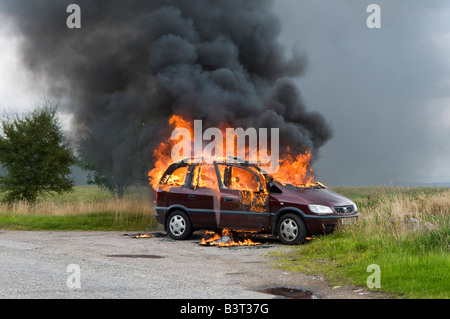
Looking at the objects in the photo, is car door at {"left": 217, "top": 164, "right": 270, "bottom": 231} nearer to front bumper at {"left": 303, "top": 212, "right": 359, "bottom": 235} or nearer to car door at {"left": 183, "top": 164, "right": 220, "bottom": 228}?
car door at {"left": 183, "top": 164, "right": 220, "bottom": 228}

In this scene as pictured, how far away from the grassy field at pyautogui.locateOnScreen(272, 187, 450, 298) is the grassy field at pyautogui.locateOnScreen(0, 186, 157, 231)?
807 cm

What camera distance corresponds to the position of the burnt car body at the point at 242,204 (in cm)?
1123

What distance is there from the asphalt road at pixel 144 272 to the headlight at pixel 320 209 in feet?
3.70

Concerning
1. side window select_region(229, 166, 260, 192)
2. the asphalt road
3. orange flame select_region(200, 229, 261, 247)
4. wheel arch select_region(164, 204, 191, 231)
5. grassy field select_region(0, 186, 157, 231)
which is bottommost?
the asphalt road

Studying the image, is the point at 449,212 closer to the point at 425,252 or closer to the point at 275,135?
the point at 275,135

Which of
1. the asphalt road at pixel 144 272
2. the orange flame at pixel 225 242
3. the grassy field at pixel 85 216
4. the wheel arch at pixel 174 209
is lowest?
the asphalt road at pixel 144 272

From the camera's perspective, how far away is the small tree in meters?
25.8

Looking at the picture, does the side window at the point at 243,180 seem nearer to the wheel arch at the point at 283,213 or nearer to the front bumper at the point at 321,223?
the wheel arch at the point at 283,213

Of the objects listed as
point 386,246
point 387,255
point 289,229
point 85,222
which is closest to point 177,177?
point 289,229

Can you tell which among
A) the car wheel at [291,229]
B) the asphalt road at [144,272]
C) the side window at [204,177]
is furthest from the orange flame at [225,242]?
the side window at [204,177]

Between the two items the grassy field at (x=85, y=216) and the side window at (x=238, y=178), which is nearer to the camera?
the side window at (x=238, y=178)

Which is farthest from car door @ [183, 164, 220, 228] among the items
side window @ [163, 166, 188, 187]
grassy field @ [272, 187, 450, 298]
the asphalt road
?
grassy field @ [272, 187, 450, 298]

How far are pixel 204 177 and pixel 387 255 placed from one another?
5.45 meters
